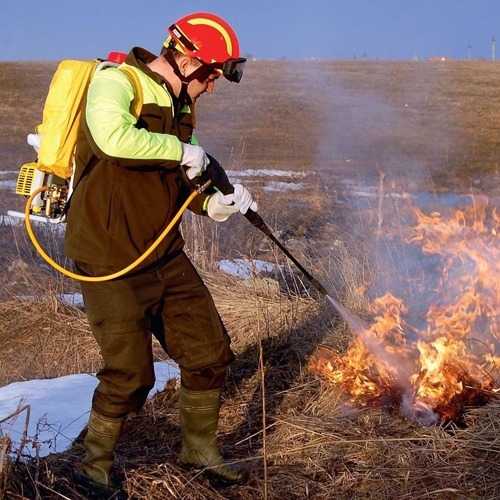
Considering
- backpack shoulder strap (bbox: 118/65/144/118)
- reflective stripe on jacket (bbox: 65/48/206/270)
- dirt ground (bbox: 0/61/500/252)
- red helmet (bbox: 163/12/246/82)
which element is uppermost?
red helmet (bbox: 163/12/246/82)

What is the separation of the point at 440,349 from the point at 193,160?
195cm

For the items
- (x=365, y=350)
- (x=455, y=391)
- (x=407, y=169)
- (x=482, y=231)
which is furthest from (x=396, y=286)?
(x=407, y=169)

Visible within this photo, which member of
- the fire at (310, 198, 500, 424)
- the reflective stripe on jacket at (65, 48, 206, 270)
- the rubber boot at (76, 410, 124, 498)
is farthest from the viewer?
the fire at (310, 198, 500, 424)

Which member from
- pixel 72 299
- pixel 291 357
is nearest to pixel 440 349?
pixel 291 357

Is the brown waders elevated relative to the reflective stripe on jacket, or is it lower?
lower

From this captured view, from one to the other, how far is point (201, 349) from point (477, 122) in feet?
65.7

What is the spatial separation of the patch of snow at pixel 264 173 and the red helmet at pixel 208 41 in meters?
12.3

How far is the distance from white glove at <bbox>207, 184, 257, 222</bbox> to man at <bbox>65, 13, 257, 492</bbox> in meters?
0.18

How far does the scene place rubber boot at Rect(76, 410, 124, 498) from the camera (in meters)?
3.65

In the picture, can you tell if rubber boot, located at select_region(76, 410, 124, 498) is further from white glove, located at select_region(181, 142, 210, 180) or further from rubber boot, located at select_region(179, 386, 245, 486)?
white glove, located at select_region(181, 142, 210, 180)

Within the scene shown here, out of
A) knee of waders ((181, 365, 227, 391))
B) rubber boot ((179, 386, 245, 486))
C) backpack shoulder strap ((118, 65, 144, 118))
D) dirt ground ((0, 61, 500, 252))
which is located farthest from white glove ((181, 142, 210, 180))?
dirt ground ((0, 61, 500, 252))

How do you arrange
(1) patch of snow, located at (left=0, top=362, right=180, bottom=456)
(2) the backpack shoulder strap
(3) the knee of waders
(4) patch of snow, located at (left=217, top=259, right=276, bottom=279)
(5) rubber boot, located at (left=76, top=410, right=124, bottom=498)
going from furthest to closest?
(4) patch of snow, located at (left=217, top=259, right=276, bottom=279)
(1) patch of snow, located at (left=0, top=362, right=180, bottom=456)
(3) the knee of waders
(5) rubber boot, located at (left=76, top=410, right=124, bottom=498)
(2) the backpack shoulder strap

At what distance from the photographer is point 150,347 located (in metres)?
3.75

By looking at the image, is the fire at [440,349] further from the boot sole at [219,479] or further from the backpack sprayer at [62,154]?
the backpack sprayer at [62,154]
